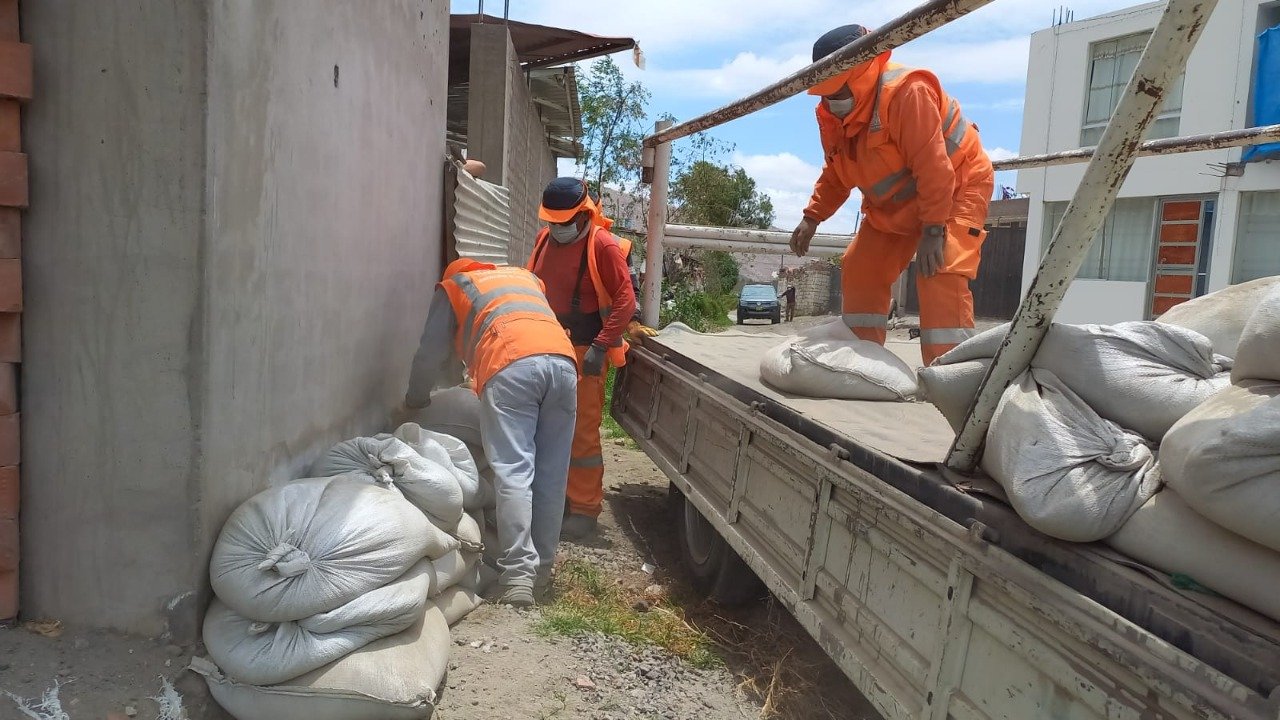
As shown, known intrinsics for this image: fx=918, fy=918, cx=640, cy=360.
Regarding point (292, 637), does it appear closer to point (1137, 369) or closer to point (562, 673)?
point (562, 673)

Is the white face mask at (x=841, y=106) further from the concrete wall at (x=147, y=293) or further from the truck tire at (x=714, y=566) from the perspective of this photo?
the concrete wall at (x=147, y=293)

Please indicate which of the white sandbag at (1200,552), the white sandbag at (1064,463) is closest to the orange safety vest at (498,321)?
the white sandbag at (1064,463)

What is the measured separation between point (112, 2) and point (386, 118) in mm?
1545

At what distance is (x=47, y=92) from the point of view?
214 centimetres

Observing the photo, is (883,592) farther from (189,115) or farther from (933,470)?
(189,115)

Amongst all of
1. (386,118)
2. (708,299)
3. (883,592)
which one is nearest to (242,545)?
(883,592)

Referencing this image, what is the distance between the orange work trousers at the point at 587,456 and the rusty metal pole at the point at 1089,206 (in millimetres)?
2830

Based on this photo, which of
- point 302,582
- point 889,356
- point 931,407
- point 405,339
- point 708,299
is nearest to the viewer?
point 302,582

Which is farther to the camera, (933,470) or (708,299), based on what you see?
(708,299)

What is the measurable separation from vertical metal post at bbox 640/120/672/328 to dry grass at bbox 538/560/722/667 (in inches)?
89.1

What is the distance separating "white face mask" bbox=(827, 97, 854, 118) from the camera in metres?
3.70

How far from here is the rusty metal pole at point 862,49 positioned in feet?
7.23

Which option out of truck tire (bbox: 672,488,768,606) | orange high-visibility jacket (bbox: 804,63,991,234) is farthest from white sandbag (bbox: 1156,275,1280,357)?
truck tire (bbox: 672,488,768,606)

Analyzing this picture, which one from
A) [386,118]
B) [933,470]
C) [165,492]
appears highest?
[386,118]
